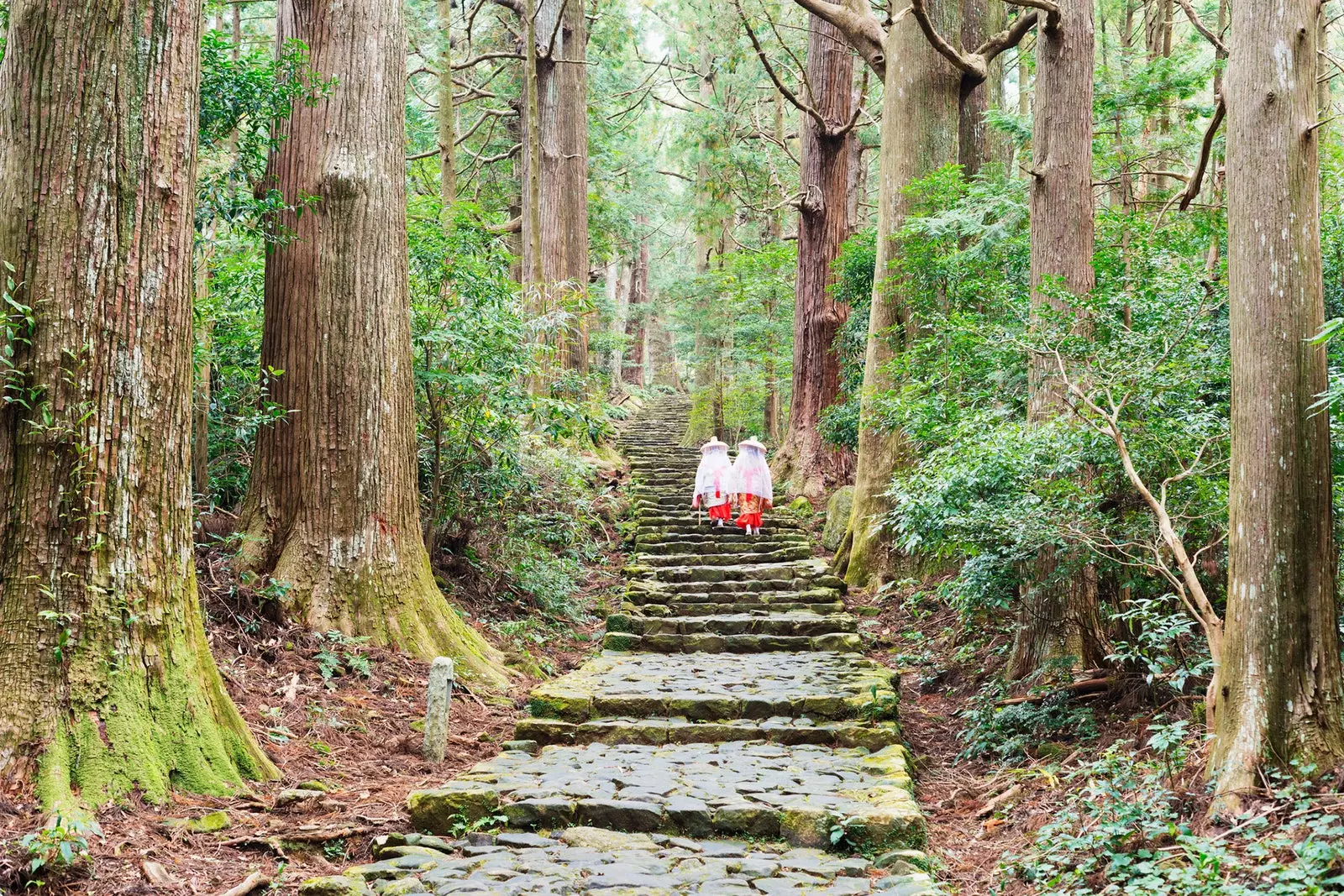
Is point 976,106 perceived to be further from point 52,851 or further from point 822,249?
point 52,851

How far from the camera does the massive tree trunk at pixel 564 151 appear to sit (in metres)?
16.2

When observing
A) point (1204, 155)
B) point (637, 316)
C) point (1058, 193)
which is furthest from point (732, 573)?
point (637, 316)

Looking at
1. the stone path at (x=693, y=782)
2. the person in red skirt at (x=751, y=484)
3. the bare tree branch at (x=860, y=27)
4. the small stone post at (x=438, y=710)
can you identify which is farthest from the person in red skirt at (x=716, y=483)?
the small stone post at (x=438, y=710)

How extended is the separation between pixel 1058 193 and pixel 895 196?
3896 mm

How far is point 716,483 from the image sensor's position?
13.3m

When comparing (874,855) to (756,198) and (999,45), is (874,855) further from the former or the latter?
(756,198)

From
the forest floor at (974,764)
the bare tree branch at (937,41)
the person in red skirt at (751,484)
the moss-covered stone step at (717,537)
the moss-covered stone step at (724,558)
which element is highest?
the bare tree branch at (937,41)

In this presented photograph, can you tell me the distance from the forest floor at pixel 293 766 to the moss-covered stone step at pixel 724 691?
475 millimetres

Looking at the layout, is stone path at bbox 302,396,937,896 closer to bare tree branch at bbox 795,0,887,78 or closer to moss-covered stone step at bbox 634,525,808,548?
moss-covered stone step at bbox 634,525,808,548

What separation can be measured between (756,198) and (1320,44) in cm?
→ 1201

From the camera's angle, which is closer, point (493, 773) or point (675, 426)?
point (493, 773)

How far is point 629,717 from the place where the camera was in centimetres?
681

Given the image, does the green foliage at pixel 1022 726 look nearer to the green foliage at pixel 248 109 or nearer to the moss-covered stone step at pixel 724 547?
the moss-covered stone step at pixel 724 547

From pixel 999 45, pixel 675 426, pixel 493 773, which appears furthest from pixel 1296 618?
pixel 675 426
